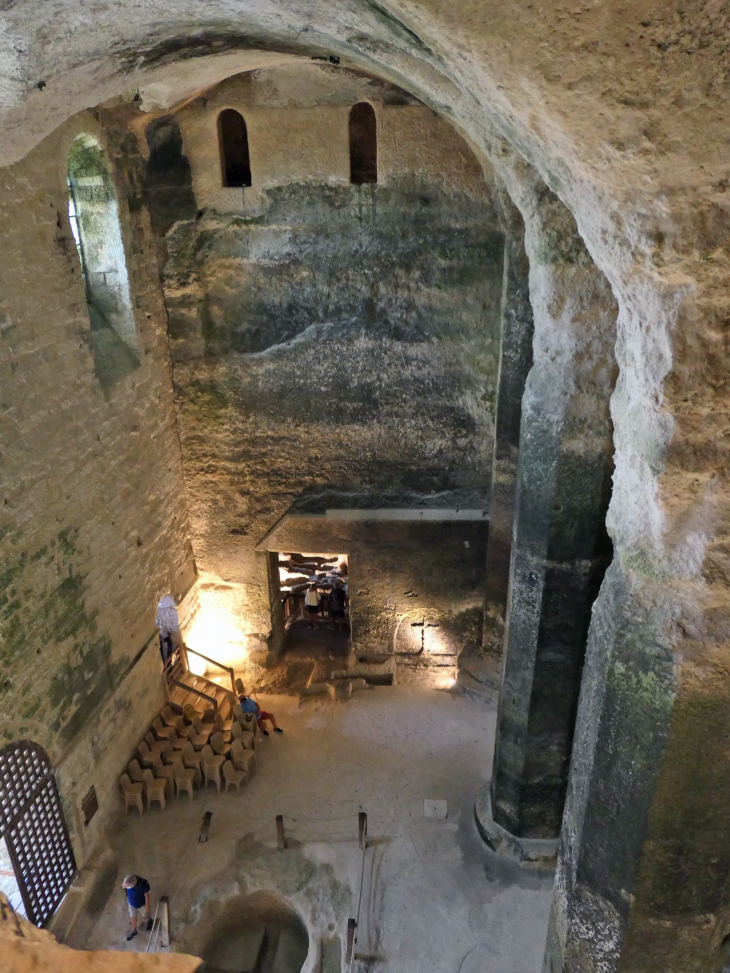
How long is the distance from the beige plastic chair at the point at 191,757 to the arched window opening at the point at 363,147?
19.1 feet

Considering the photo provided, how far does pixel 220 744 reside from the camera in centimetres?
720

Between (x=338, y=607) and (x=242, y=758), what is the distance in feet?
10.9

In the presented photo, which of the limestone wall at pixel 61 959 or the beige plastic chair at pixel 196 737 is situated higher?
the limestone wall at pixel 61 959

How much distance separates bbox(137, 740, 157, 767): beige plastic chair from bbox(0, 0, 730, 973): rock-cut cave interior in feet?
0.31

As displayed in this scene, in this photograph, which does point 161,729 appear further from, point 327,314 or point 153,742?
point 327,314

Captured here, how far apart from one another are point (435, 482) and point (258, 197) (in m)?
3.49

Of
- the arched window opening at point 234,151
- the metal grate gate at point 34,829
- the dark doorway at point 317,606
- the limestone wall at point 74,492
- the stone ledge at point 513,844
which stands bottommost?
the dark doorway at point 317,606

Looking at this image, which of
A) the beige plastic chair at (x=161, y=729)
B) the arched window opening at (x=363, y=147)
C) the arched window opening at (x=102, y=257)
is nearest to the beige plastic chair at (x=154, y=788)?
the beige plastic chair at (x=161, y=729)

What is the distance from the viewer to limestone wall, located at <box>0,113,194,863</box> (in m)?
5.27

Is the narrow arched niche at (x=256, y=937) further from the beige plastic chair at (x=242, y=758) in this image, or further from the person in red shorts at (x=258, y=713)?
the person in red shorts at (x=258, y=713)

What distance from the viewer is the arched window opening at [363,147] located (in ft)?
23.5

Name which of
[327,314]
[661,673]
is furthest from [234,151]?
[661,673]

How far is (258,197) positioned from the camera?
23.8 feet

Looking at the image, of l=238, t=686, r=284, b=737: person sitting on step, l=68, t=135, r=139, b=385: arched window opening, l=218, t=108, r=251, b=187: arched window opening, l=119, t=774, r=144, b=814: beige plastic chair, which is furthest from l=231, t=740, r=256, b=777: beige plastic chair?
l=218, t=108, r=251, b=187: arched window opening
